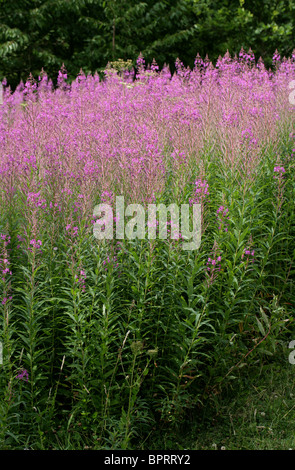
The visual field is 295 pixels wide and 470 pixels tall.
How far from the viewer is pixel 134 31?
1547 cm

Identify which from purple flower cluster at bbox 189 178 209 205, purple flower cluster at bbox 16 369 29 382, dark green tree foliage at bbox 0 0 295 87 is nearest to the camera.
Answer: purple flower cluster at bbox 16 369 29 382

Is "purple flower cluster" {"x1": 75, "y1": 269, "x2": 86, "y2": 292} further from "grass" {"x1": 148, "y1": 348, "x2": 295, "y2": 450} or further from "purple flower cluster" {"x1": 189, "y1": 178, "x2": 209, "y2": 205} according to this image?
"grass" {"x1": 148, "y1": 348, "x2": 295, "y2": 450}

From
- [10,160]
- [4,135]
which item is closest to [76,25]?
[4,135]

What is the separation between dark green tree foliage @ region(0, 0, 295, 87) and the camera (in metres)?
14.5

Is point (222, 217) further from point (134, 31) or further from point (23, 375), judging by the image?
point (134, 31)

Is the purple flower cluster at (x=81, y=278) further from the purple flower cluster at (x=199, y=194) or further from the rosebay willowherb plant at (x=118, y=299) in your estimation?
the purple flower cluster at (x=199, y=194)

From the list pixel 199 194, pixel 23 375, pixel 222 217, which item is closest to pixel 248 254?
pixel 222 217

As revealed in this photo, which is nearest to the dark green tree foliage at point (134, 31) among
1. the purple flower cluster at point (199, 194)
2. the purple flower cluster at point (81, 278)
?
the purple flower cluster at point (199, 194)

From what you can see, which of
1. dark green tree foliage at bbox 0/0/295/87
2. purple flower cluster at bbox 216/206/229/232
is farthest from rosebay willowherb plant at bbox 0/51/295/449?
dark green tree foliage at bbox 0/0/295/87

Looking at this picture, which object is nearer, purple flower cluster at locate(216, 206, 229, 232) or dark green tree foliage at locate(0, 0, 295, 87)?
purple flower cluster at locate(216, 206, 229, 232)

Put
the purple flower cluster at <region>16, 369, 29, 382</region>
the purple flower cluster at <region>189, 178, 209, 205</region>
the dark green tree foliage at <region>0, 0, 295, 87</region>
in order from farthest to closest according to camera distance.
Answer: the dark green tree foliage at <region>0, 0, 295, 87</region>, the purple flower cluster at <region>189, 178, 209, 205</region>, the purple flower cluster at <region>16, 369, 29, 382</region>

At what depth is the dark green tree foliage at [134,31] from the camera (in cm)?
1446

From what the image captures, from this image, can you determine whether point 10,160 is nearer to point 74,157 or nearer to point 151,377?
point 74,157

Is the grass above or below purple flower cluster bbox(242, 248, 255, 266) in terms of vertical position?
below
